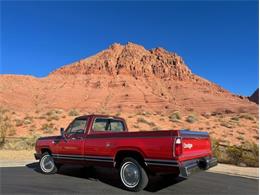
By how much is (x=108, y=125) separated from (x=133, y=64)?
100 meters

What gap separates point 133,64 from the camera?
4341 inches

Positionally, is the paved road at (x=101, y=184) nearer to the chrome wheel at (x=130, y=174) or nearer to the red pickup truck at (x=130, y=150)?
the chrome wheel at (x=130, y=174)

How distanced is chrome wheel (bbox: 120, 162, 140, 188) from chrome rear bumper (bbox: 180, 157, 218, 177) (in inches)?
49.1

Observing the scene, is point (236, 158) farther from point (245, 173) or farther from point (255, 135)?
point (255, 135)

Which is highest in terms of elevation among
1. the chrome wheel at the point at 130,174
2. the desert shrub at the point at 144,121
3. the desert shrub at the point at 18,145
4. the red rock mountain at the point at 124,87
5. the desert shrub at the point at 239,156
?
the red rock mountain at the point at 124,87

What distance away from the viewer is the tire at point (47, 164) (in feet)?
35.2

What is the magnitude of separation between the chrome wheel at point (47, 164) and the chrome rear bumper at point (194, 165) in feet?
15.7

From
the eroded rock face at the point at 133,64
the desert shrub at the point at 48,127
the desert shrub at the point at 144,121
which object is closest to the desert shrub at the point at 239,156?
the desert shrub at the point at 48,127

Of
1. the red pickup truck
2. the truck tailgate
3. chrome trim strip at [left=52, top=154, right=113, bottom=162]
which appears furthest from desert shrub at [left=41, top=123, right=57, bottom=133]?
the truck tailgate

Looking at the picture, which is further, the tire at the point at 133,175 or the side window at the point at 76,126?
the side window at the point at 76,126

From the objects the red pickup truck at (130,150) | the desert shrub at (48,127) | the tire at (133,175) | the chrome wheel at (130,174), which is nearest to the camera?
the red pickup truck at (130,150)

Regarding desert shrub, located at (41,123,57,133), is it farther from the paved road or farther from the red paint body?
the red paint body

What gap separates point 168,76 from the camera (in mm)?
108625

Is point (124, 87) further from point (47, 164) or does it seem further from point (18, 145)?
point (47, 164)
